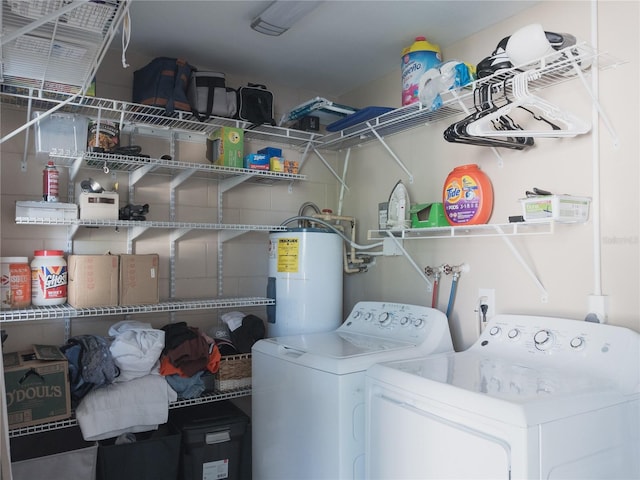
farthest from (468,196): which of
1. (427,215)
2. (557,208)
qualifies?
(557,208)

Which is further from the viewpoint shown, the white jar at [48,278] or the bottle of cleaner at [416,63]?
the bottle of cleaner at [416,63]

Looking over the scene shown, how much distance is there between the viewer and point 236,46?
2.50 m

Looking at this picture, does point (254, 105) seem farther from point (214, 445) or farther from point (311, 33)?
point (214, 445)

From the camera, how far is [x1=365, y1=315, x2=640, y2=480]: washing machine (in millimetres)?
1239

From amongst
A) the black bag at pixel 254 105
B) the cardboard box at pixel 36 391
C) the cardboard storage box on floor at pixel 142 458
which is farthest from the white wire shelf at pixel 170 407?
the black bag at pixel 254 105

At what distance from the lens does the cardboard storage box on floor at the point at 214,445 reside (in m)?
2.20

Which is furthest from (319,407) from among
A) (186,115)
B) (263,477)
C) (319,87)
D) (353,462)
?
(319,87)

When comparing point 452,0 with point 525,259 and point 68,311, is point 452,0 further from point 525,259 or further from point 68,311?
point 68,311

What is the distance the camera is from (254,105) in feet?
8.66

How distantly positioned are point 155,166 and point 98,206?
33 cm

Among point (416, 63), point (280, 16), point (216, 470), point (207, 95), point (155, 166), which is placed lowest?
point (216, 470)

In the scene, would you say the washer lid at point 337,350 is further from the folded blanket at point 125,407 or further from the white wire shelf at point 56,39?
the white wire shelf at point 56,39

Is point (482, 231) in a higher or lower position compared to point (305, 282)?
higher

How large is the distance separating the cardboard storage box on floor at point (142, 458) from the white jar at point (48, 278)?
668 millimetres
